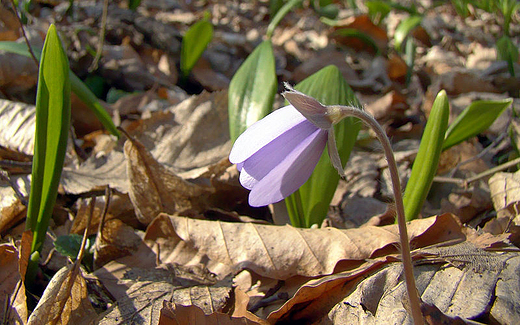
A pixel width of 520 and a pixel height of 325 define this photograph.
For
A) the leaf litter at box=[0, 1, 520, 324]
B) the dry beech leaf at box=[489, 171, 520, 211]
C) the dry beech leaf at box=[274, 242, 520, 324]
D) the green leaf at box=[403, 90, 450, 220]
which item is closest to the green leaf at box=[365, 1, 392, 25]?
the leaf litter at box=[0, 1, 520, 324]

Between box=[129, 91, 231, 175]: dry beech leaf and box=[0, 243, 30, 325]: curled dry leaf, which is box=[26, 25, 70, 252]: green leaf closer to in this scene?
box=[0, 243, 30, 325]: curled dry leaf

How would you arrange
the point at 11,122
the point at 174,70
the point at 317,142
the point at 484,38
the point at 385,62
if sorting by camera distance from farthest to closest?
the point at 484,38
the point at 385,62
the point at 174,70
the point at 11,122
the point at 317,142

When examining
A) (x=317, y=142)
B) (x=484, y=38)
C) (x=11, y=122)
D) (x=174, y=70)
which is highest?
(x=317, y=142)

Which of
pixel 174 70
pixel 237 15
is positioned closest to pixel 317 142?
pixel 174 70

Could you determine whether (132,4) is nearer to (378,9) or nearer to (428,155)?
(378,9)

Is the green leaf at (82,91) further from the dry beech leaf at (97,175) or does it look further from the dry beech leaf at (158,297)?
the dry beech leaf at (158,297)

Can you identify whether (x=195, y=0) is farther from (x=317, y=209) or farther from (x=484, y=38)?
(x=317, y=209)
